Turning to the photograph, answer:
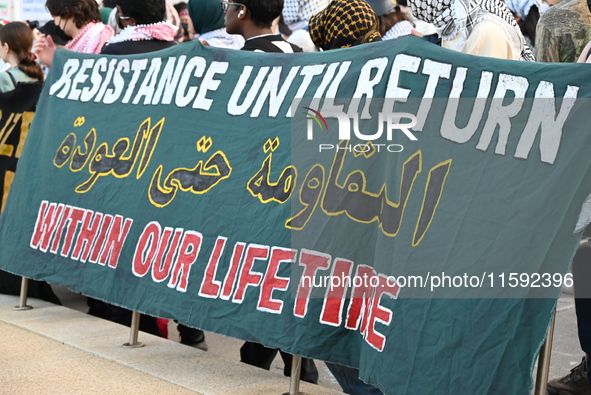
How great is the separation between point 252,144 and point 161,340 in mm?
1455

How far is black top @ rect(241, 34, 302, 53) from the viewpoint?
480 centimetres

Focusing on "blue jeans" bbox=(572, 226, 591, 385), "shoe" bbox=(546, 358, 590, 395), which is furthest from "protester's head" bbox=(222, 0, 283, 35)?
"shoe" bbox=(546, 358, 590, 395)

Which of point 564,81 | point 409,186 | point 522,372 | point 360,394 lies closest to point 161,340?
point 360,394

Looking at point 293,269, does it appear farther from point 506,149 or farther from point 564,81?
point 564,81

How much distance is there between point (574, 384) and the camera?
4.16 metres

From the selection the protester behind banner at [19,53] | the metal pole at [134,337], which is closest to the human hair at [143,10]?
the protester behind banner at [19,53]

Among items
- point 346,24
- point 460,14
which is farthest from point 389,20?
point 460,14

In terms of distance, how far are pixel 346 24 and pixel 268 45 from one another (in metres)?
0.56

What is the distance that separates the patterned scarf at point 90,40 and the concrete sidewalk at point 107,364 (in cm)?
210

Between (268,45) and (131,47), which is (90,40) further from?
(268,45)

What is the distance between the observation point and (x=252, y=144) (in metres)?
4.08

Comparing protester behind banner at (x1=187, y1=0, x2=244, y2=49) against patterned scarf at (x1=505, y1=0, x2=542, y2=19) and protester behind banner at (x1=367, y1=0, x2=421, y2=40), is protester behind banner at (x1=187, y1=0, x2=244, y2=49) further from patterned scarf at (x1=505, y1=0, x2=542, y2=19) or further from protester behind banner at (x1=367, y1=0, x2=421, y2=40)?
patterned scarf at (x1=505, y1=0, x2=542, y2=19)

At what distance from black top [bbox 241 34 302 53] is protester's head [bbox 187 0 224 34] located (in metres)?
1.67

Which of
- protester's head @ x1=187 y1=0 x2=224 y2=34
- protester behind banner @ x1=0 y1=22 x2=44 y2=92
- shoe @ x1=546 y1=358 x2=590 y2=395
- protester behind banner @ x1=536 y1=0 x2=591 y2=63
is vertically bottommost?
shoe @ x1=546 y1=358 x2=590 y2=395
